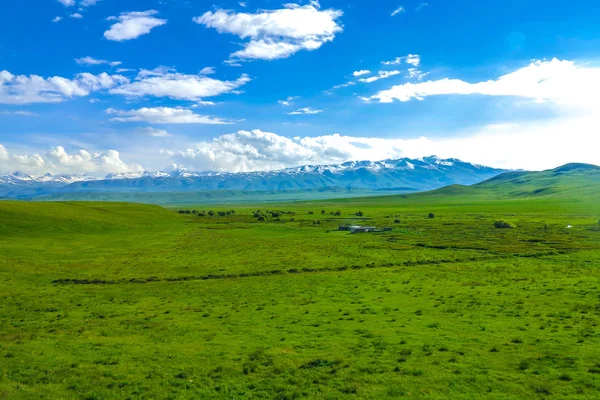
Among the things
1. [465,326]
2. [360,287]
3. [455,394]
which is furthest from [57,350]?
[360,287]

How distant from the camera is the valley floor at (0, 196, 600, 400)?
66.2ft

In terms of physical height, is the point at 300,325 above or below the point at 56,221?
below

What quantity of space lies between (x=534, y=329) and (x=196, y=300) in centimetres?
3230

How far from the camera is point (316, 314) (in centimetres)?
3594

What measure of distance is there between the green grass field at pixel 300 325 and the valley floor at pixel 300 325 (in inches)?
5.4

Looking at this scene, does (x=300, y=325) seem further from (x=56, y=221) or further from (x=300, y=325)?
(x=56, y=221)

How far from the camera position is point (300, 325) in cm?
3219

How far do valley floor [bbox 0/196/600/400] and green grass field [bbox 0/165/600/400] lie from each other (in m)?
0.14

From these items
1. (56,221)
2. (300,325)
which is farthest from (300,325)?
(56,221)

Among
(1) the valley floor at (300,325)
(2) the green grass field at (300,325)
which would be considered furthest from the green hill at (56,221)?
(2) the green grass field at (300,325)

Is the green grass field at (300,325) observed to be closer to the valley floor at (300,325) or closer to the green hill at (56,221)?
the valley floor at (300,325)

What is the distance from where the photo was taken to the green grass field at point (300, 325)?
20.2m

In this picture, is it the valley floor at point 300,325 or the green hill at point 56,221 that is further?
the green hill at point 56,221

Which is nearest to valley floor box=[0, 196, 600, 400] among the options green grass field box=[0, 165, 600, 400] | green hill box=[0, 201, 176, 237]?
green grass field box=[0, 165, 600, 400]
